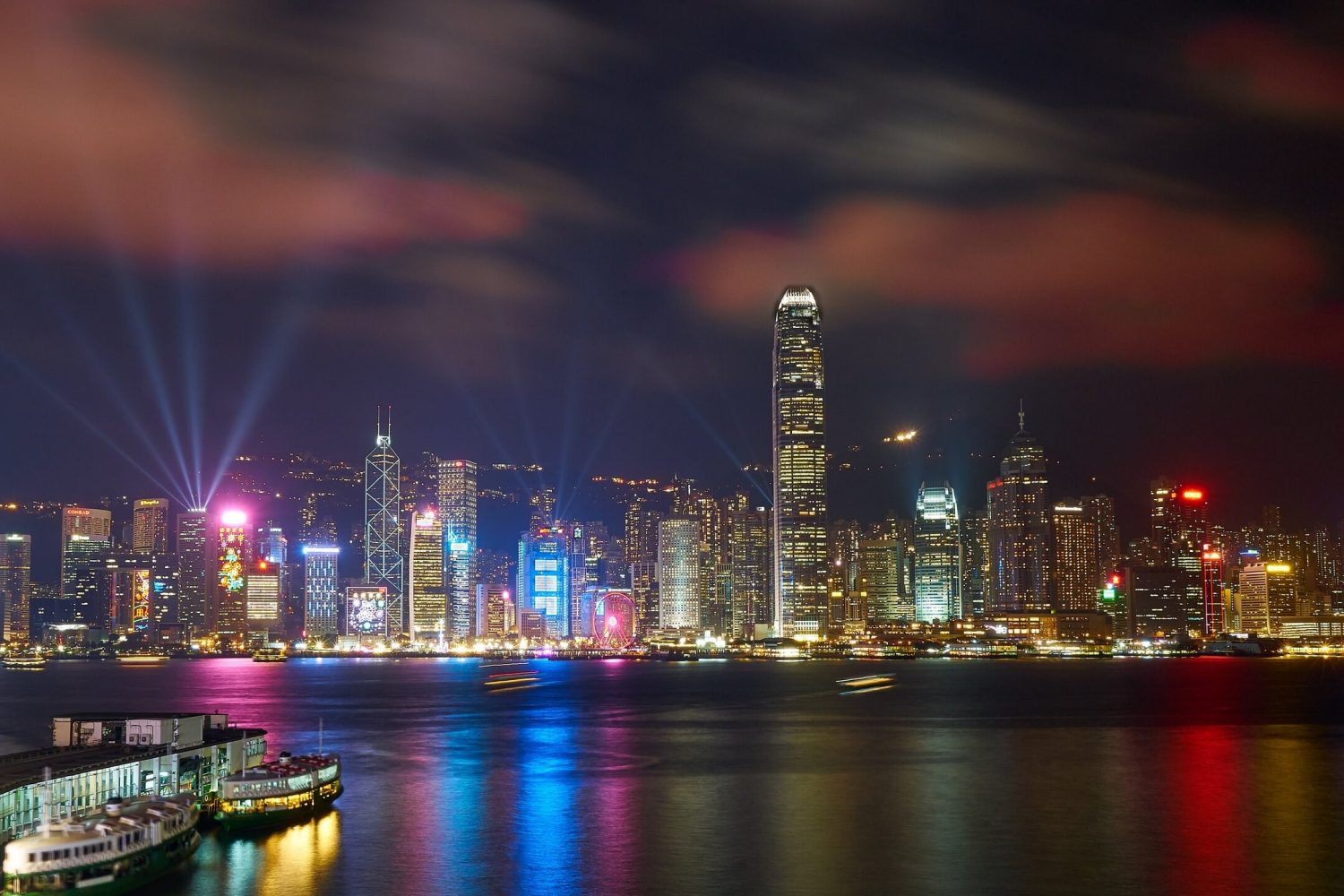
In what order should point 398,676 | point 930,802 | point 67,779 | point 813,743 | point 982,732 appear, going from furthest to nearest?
1. point 398,676
2. point 982,732
3. point 813,743
4. point 930,802
5. point 67,779

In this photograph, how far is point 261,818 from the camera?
160 ft

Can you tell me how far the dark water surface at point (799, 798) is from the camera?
43.1m

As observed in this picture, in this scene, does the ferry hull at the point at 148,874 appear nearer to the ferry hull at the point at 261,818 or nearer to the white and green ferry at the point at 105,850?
the white and green ferry at the point at 105,850

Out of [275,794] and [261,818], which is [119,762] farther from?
[275,794]

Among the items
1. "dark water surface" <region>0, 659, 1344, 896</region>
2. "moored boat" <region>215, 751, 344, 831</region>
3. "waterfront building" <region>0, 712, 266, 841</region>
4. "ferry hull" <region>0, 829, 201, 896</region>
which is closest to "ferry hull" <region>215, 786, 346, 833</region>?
"moored boat" <region>215, 751, 344, 831</region>

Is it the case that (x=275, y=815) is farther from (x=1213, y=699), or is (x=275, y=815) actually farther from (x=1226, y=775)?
(x=1213, y=699)

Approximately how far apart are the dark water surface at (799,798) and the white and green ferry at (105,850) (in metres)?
1.20

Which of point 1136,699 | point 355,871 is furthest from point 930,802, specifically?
point 1136,699

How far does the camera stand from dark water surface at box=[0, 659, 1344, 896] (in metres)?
43.1

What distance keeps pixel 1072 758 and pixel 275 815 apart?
142 ft

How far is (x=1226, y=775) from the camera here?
219 feet

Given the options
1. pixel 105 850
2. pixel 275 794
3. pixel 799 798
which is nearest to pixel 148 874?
pixel 105 850

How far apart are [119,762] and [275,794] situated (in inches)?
234

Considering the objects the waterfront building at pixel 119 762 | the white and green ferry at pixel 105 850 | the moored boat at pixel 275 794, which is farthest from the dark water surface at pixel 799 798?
the waterfront building at pixel 119 762
